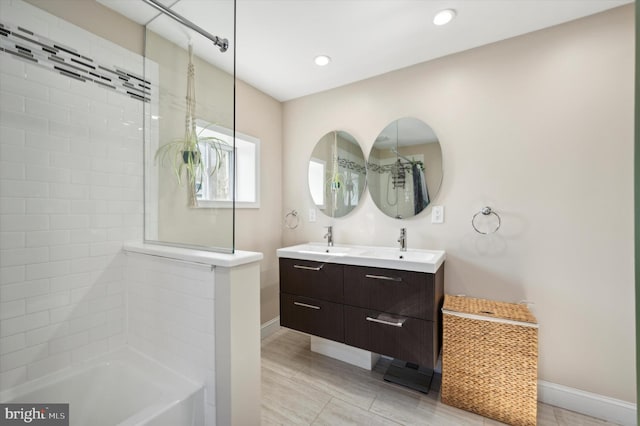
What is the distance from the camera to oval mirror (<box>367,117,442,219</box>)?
2168mm

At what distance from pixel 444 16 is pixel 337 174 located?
1400mm

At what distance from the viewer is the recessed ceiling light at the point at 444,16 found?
1.64m

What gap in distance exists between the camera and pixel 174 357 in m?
1.36

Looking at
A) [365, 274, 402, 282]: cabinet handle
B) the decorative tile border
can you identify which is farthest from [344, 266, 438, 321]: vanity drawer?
the decorative tile border

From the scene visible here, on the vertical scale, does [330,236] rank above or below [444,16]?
below

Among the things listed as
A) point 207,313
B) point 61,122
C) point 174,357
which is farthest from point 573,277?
point 61,122

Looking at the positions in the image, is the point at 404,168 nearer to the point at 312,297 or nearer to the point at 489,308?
the point at 489,308

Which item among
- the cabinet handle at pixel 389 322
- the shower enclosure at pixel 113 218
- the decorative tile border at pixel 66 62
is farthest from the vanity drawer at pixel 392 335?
the decorative tile border at pixel 66 62

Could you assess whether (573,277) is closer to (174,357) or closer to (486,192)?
(486,192)

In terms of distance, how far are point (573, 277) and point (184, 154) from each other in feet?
8.22

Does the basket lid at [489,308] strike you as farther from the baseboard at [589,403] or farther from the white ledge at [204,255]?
the white ledge at [204,255]

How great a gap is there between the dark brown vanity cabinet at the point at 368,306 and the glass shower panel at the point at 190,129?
0.92m

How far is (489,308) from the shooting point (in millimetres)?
1761

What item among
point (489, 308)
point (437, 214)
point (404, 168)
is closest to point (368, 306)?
point (489, 308)
